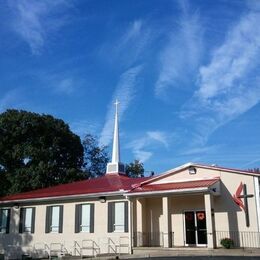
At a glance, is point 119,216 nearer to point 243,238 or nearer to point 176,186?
point 176,186

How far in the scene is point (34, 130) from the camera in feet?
136

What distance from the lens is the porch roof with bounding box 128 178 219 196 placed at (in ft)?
71.9

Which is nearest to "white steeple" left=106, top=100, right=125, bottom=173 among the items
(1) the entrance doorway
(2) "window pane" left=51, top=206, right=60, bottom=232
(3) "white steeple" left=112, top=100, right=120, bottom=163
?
(3) "white steeple" left=112, top=100, right=120, bottom=163

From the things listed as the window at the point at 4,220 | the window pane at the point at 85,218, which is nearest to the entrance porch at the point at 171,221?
the window pane at the point at 85,218

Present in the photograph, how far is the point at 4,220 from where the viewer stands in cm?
3025

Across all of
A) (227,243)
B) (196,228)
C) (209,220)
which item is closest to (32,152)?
(196,228)

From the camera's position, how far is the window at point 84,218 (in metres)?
26.2

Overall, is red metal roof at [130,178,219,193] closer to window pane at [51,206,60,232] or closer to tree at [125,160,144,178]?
window pane at [51,206,60,232]

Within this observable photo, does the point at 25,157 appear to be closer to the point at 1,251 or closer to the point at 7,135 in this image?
the point at 7,135

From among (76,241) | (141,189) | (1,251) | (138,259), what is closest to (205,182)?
(141,189)

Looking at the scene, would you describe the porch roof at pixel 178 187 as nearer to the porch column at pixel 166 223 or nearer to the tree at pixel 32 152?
the porch column at pixel 166 223

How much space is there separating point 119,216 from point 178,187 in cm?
430

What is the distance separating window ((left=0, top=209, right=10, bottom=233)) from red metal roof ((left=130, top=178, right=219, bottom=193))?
10509mm

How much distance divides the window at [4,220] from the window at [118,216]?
8514mm
